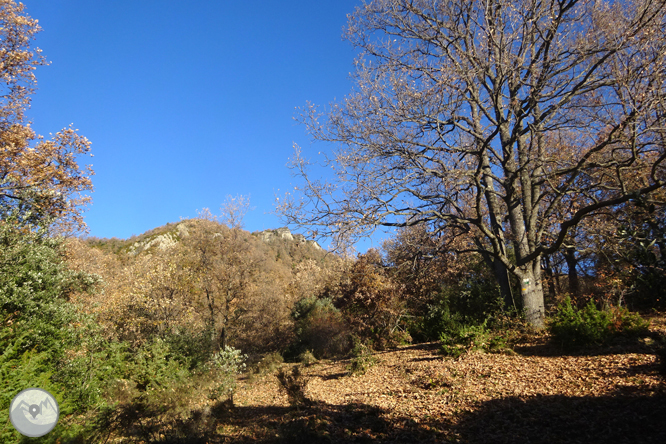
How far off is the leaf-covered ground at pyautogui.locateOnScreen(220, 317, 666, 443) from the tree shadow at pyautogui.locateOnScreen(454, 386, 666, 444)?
0.04 feet

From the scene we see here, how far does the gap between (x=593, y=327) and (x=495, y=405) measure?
11.3ft

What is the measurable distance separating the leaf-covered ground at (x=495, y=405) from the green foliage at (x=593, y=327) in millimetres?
295

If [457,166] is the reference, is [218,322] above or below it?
below

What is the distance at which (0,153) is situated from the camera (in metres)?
10.6

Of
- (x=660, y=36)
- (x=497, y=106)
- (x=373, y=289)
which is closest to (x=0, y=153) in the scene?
(x=373, y=289)

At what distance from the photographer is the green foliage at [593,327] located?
25.3ft

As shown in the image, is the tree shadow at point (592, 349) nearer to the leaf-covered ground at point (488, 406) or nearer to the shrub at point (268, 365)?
the leaf-covered ground at point (488, 406)

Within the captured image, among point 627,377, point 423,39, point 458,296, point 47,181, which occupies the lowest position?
point 627,377

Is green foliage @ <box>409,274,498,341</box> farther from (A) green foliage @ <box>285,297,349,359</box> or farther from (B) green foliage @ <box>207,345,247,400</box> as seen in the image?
(B) green foliage @ <box>207,345,247,400</box>

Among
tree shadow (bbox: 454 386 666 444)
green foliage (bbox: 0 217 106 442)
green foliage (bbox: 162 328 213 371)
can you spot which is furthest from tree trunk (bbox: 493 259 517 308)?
green foliage (bbox: 0 217 106 442)

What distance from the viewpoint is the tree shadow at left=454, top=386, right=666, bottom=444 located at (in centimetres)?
459

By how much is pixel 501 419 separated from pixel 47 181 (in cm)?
1449

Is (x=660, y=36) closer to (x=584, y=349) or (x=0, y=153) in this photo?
(x=584, y=349)

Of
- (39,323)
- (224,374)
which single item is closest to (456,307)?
(224,374)
